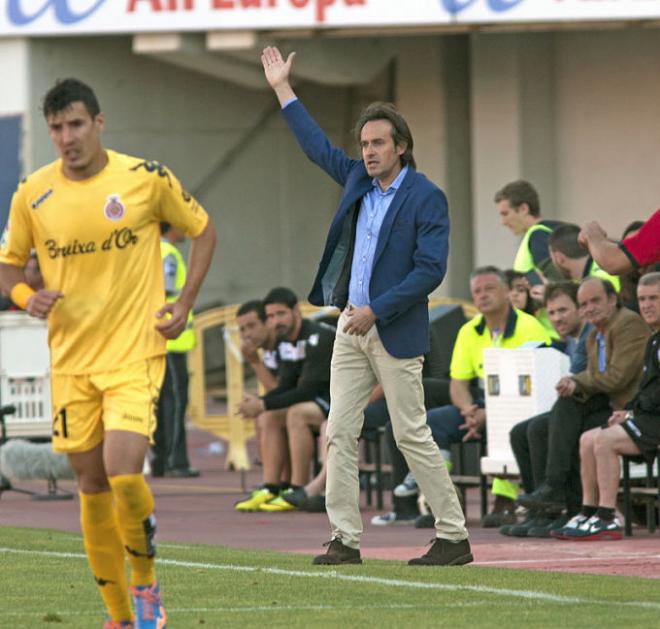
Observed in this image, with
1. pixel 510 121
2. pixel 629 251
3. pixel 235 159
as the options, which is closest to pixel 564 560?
pixel 629 251

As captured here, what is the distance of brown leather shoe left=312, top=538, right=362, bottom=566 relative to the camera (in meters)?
10.3

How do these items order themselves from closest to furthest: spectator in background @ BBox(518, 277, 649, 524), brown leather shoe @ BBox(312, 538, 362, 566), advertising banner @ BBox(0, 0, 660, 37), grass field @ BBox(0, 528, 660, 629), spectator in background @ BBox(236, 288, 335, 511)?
1. grass field @ BBox(0, 528, 660, 629)
2. brown leather shoe @ BBox(312, 538, 362, 566)
3. spectator in background @ BBox(518, 277, 649, 524)
4. spectator in background @ BBox(236, 288, 335, 511)
5. advertising banner @ BBox(0, 0, 660, 37)

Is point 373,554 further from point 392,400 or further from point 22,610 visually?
point 22,610

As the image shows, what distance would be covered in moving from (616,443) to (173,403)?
6.67 m

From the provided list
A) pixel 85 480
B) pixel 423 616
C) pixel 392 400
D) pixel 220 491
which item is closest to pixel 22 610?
pixel 85 480

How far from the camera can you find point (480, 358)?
13.6 m

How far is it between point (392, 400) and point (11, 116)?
14.0 meters

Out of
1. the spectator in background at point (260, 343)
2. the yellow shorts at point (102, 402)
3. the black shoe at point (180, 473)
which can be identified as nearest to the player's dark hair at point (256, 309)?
the spectator in background at point (260, 343)

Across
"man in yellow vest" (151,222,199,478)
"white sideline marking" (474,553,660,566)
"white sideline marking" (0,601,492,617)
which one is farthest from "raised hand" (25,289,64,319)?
"man in yellow vest" (151,222,199,478)

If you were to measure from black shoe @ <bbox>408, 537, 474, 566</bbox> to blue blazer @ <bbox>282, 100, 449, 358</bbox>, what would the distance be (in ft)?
3.10

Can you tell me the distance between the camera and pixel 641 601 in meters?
8.65

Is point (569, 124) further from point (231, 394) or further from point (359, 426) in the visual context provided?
point (359, 426)

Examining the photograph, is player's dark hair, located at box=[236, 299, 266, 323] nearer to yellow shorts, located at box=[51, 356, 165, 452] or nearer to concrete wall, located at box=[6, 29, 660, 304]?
yellow shorts, located at box=[51, 356, 165, 452]

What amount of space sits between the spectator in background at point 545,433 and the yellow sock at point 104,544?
4834mm
